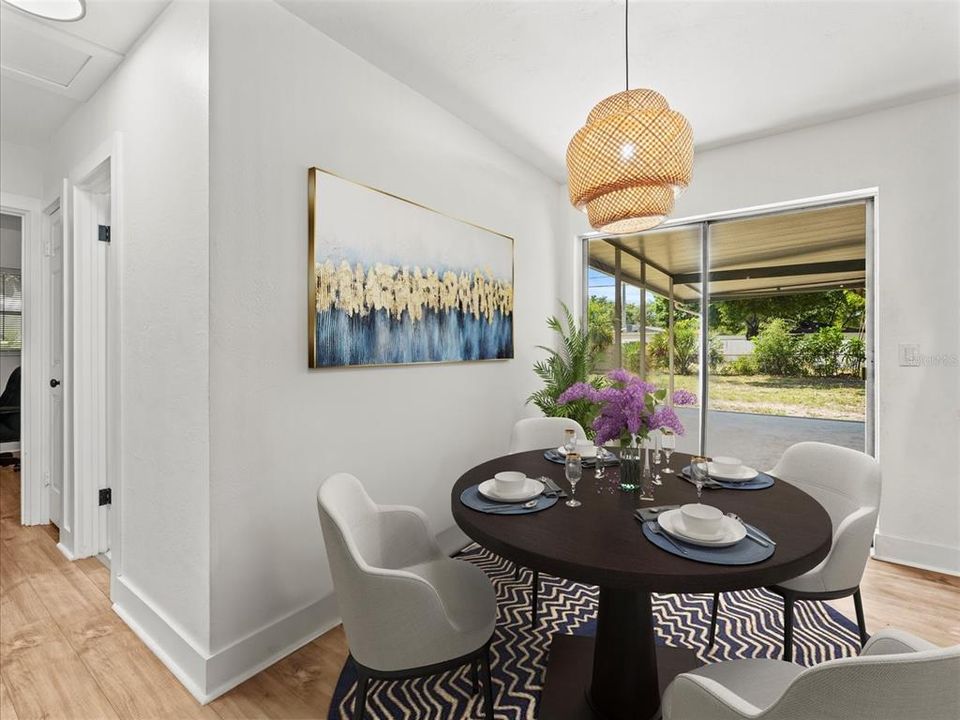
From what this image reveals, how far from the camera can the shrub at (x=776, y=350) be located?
3361mm

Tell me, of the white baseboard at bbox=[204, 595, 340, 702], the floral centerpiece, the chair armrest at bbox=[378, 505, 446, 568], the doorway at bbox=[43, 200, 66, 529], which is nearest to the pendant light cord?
the floral centerpiece

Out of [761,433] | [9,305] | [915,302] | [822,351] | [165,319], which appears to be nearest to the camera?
[165,319]

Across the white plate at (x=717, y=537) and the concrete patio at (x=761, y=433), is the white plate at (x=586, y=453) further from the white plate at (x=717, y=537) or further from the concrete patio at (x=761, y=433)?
the concrete patio at (x=761, y=433)

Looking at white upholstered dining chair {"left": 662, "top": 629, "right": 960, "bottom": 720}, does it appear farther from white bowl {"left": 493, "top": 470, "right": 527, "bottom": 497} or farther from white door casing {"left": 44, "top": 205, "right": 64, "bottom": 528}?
white door casing {"left": 44, "top": 205, "right": 64, "bottom": 528}

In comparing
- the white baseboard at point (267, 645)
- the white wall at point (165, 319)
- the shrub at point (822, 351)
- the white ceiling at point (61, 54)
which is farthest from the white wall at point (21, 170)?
the shrub at point (822, 351)

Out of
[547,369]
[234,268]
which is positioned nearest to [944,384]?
[547,369]

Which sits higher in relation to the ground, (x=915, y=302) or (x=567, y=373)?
(x=915, y=302)

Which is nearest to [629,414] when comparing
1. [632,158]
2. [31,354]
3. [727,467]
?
[727,467]

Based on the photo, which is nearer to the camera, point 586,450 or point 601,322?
point 586,450

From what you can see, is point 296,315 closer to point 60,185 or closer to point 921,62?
point 60,185

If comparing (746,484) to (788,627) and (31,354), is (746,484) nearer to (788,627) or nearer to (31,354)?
(788,627)

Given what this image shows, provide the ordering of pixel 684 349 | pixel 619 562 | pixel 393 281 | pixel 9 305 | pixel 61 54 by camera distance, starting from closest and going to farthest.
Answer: pixel 619 562
pixel 61 54
pixel 393 281
pixel 684 349
pixel 9 305

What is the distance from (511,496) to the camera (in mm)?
1570

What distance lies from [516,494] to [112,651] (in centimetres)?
189
